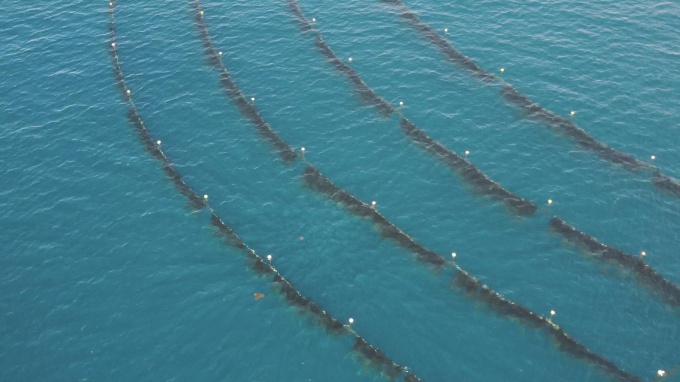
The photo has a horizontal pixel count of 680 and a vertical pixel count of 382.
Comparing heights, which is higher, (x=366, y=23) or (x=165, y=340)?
(x=366, y=23)

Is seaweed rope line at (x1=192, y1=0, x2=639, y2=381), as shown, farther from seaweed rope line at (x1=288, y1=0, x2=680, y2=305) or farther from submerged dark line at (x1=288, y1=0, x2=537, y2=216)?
submerged dark line at (x1=288, y1=0, x2=537, y2=216)

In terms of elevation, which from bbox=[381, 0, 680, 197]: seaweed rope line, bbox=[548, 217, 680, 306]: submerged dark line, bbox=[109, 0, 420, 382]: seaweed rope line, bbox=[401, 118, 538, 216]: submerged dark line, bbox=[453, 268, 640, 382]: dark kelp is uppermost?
bbox=[381, 0, 680, 197]: seaweed rope line

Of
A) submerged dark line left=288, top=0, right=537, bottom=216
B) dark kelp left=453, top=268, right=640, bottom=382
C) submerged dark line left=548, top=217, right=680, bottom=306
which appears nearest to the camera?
dark kelp left=453, top=268, right=640, bottom=382

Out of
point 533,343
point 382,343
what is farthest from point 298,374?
point 533,343

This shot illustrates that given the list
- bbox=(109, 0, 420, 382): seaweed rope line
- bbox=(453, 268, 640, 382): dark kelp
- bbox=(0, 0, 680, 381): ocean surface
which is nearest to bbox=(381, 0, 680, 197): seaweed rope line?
bbox=(0, 0, 680, 381): ocean surface

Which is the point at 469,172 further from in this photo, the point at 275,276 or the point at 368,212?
the point at 275,276

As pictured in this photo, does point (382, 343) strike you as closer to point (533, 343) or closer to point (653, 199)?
point (533, 343)

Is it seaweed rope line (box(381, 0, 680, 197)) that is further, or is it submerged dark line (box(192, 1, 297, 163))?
submerged dark line (box(192, 1, 297, 163))

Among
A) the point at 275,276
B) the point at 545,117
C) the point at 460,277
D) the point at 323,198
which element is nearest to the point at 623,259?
the point at 460,277
